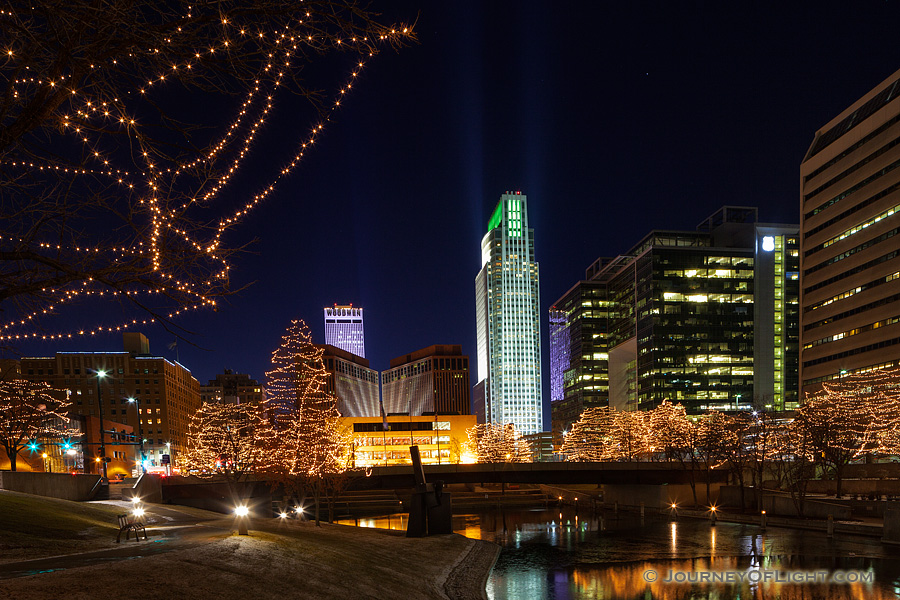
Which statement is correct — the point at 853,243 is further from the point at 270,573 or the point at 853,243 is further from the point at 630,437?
the point at 270,573

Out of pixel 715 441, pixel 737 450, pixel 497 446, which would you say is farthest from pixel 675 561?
pixel 497 446

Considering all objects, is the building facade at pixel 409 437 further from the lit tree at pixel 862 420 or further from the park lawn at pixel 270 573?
the park lawn at pixel 270 573

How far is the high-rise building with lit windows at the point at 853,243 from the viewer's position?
95312 millimetres

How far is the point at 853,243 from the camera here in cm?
10356

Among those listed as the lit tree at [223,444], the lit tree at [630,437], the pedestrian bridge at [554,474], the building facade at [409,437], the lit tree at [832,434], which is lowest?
the building facade at [409,437]

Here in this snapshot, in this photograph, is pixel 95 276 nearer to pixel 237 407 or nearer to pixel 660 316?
pixel 237 407

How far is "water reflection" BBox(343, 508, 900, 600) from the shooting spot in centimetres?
2536

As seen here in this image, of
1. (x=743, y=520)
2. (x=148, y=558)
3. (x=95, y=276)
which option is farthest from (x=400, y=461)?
(x=95, y=276)

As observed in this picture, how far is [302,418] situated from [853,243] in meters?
101

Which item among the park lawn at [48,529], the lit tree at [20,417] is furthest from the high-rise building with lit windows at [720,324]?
the park lawn at [48,529]

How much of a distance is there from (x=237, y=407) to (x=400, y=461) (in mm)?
47291

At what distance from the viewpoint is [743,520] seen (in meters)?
49.7

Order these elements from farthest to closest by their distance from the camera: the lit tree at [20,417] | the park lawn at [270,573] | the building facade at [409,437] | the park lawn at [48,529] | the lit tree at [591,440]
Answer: the building facade at [409,437] < the lit tree at [591,440] < the lit tree at [20,417] < the park lawn at [48,529] < the park lawn at [270,573]

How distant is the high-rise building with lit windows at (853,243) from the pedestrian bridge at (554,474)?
4581 cm
